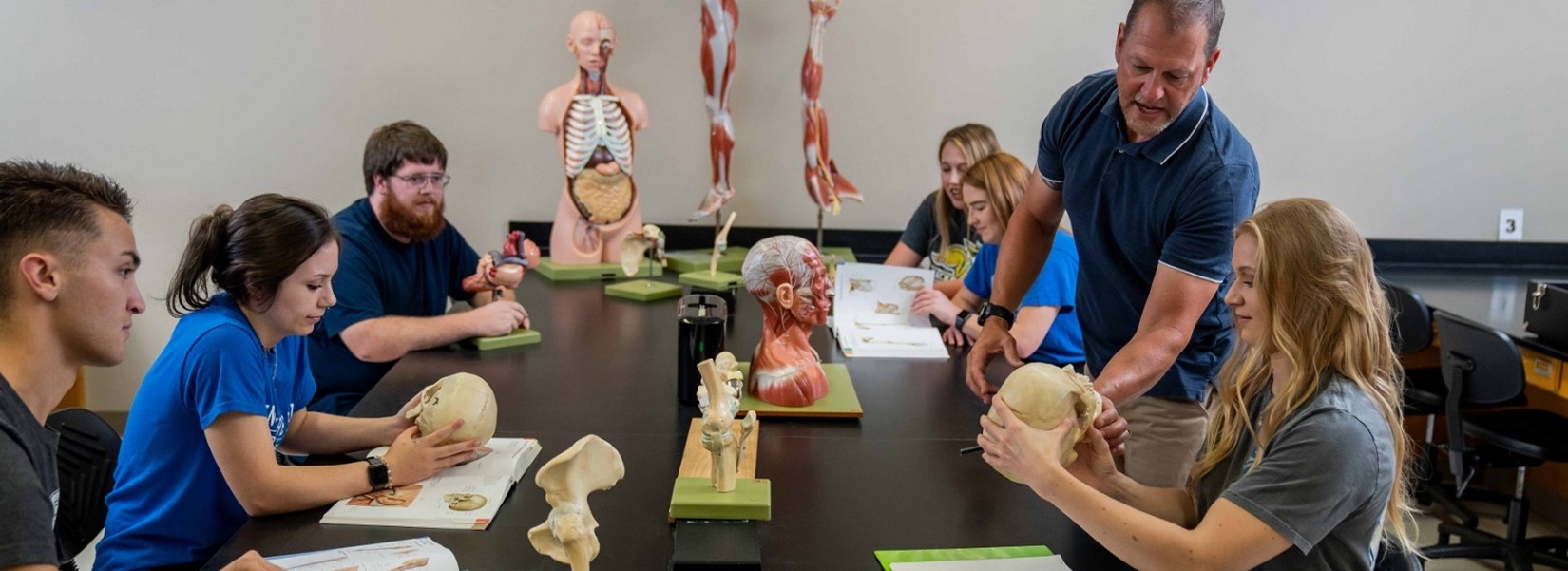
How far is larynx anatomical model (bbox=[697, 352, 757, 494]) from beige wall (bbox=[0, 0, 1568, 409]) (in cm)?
295

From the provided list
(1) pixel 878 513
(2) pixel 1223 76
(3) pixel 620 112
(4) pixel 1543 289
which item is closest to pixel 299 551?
(1) pixel 878 513

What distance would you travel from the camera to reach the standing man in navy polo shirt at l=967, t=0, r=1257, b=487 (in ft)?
6.34

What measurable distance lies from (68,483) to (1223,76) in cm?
417

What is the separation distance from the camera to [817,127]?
4039mm

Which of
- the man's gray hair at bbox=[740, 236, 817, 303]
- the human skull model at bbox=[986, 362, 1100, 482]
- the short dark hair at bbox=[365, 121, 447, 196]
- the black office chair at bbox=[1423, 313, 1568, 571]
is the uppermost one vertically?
the short dark hair at bbox=[365, 121, 447, 196]

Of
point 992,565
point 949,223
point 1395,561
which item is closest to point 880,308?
point 949,223

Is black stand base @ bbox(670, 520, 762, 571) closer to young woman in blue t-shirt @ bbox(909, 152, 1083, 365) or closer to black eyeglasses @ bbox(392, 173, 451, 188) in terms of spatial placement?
young woman in blue t-shirt @ bbox(909, 152, 1083, 365)

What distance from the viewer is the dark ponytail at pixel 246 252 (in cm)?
179

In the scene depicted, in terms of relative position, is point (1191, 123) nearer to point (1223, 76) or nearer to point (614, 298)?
point (614, 298)

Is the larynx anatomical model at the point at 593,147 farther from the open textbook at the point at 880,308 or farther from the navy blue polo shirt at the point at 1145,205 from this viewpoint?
the navy blue polo shirt at the point at 1145,205

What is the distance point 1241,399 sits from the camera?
156 cm

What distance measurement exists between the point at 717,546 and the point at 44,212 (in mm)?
945

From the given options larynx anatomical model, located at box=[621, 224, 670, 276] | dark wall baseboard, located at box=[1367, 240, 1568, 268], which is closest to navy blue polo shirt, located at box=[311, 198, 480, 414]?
larynx anatomical model, located at box=[621, 224, 670, 276]

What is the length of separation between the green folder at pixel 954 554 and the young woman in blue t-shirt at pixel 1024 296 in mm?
1261
